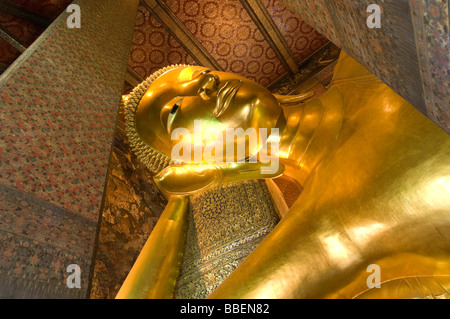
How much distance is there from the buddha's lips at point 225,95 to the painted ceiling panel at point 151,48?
2.29 meters

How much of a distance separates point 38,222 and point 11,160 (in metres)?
0.24

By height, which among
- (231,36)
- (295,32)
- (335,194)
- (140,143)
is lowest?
(295,32)

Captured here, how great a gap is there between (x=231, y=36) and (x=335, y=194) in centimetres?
312

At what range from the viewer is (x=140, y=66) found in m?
4.04

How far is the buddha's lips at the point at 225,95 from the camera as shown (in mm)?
1896

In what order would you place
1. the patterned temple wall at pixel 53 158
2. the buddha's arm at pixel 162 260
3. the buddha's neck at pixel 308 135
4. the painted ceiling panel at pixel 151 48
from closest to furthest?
the patterned temple wall at pixel 53 158 < the buddha's arm at pixel 162 260 < the buddha's neck at pixel 308 135 < the painted ceiling panel at pixel 151 48

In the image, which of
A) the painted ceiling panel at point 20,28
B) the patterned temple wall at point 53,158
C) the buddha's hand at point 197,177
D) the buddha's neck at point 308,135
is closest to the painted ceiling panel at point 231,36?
the painted ceiling panel at point 20,28

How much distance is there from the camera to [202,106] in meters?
1.93

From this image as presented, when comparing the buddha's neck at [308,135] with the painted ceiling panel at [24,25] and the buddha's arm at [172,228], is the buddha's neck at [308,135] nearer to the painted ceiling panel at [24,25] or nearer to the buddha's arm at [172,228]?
the buddha's arm at [172,228]

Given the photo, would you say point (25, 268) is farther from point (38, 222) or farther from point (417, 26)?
point (417, 26)

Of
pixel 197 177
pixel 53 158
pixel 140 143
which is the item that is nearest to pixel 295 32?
pixel 140 143

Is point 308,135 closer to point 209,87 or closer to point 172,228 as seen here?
point 209,87

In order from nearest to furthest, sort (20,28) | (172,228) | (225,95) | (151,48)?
(172,228) < (225,95) < (20,28) < (151,48)

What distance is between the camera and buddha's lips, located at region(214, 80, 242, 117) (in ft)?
6.22
